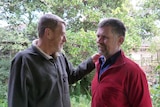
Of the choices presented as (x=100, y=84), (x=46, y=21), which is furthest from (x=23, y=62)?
(x=100, y=84)

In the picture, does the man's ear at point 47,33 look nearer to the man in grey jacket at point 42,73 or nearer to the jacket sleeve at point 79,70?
the man in grey jacket at point 42,73

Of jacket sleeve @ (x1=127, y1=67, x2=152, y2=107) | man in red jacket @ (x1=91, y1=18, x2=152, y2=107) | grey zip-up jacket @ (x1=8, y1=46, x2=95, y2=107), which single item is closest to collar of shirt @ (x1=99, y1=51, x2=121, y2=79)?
man in red jacket @ (x1=91, y1=18, x2=152, y2=107)

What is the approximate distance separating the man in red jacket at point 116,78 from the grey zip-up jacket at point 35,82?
0.65 ft

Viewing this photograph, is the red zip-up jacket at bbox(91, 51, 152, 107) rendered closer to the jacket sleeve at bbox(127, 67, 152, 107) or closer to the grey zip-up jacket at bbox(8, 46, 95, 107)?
the jacket sleeve at bbox(127, 67, 152, 107)

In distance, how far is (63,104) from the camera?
1344 millimetres

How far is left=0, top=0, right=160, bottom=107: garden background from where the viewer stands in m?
2.07

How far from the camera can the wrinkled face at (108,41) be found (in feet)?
4.03

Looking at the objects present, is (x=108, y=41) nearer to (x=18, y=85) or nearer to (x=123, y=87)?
(x=123, y=87)

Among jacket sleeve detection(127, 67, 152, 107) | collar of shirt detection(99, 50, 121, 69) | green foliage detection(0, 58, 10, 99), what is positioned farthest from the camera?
green foliage detection(0, 58, 10, 99)

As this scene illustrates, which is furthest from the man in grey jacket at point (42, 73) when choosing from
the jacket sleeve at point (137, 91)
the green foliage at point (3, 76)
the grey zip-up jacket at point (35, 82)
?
the green foliage at point (3, 76)

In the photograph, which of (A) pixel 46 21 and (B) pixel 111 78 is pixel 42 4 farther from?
(B) pixel 111 78

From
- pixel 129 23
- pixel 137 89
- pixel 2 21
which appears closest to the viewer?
pixel 137 89

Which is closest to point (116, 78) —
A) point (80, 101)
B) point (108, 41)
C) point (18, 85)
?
point (108, 41)

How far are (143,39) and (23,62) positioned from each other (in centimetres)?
123
